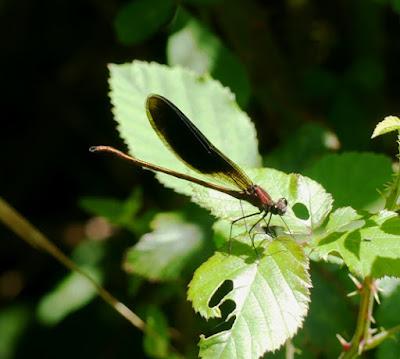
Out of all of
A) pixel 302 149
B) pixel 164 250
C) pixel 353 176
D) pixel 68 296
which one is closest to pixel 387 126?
pixel 353 176

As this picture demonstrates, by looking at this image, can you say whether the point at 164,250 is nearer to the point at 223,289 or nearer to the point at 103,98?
the point at 223,289

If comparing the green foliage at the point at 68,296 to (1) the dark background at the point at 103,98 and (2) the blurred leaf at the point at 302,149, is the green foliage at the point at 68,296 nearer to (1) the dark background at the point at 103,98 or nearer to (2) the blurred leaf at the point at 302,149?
(1) the dark background at the point at 103,98

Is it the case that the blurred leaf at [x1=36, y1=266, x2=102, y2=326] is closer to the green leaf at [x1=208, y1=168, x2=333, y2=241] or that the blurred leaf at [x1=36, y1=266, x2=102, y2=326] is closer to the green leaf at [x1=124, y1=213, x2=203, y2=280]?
the green leaf at [x1=124, y1=213, x2=203, y2=280]

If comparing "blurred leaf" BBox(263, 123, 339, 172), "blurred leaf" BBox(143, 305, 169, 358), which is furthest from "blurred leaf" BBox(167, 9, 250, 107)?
"blurred leaf" BBox(143, 305, 169, 358)

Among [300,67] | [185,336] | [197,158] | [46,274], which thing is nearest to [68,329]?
[46,274]

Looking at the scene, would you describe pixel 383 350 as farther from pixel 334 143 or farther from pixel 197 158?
pixel 334 143

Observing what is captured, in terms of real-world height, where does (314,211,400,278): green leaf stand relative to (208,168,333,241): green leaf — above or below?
below
